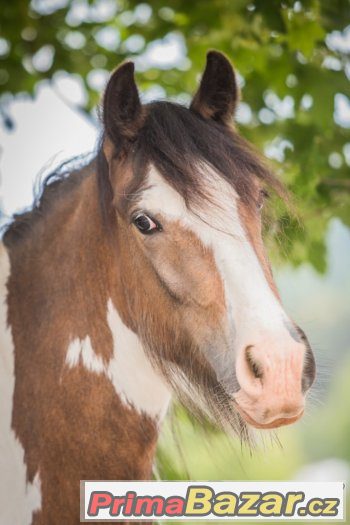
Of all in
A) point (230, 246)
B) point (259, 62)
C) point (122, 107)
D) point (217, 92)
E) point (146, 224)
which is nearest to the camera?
point (230, 246)

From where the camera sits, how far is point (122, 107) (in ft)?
8.58

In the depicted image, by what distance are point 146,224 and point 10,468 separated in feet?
3.30

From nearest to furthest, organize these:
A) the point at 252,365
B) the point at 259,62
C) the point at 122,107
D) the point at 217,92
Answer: the point at 252,365, the point at 122,107, the point at 217,92, the point at 259,62

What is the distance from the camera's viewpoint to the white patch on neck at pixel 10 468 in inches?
98.7

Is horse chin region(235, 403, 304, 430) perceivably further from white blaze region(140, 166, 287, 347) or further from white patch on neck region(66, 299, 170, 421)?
white patch on neck region(66, 299, 170, 421)

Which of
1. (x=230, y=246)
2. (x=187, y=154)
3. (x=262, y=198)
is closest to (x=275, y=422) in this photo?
(x=230, y=246)

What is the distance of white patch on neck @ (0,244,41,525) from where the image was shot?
2.51m

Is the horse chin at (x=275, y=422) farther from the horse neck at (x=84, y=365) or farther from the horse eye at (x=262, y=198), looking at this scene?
the horse eye at (x=262, y=198)

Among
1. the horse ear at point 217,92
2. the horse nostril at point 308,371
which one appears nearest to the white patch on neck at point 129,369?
the horse nostril at point 308,371

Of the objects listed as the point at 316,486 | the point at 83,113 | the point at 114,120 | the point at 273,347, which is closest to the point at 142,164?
the point at 114,120

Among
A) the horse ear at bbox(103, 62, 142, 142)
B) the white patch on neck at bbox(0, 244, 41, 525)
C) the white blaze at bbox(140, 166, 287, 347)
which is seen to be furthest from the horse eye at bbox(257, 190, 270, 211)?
the white patch on neck at bbox(0, 244, 41, 525)

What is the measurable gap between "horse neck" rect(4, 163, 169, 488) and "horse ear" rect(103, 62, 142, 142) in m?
0.23

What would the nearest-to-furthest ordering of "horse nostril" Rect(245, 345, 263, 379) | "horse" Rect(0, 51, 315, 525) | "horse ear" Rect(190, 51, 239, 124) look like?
1. "horse nostril" Rect(245, 345, 263, 379)
2. "horse" Rect(0, 51, 315, 525)
3. "horse ear" Rect(190, 51, 239, 124)

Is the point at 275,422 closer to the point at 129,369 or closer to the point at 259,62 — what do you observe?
the point at 129,369
